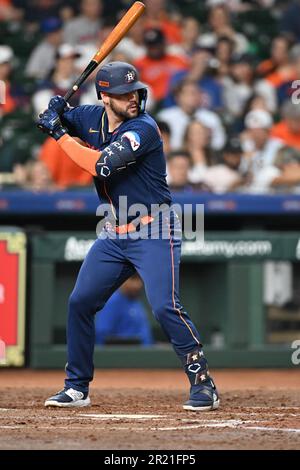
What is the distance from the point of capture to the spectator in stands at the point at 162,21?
39.0 ft

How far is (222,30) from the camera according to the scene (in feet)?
39.2

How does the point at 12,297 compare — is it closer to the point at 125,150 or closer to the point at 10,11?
the point at 125,150

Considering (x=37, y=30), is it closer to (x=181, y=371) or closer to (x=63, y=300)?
(x=63, y=300)

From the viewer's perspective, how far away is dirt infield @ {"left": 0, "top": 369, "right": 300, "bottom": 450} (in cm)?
470

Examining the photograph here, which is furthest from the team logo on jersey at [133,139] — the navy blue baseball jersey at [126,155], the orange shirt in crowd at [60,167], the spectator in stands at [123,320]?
the orange shirt in crowd at [60,167]

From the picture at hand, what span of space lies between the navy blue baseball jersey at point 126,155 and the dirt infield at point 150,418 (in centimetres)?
114

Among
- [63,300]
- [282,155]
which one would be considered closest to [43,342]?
[63,300]

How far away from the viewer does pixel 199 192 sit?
909 cm

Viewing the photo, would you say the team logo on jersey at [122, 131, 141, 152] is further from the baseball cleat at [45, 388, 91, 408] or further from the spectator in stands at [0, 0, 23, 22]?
the spectator in stands at [0, 0, 23, 22]

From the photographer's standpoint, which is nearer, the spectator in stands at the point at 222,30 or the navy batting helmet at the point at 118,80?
the navy batting helmet at the point at 118,80

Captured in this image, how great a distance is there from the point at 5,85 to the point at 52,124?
5089 mm

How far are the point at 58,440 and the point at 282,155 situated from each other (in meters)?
5.73

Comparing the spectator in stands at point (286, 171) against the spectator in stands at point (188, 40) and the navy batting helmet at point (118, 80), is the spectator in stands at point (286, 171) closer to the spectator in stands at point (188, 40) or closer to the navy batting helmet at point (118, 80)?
the spectator in stands at point (188, 40)
